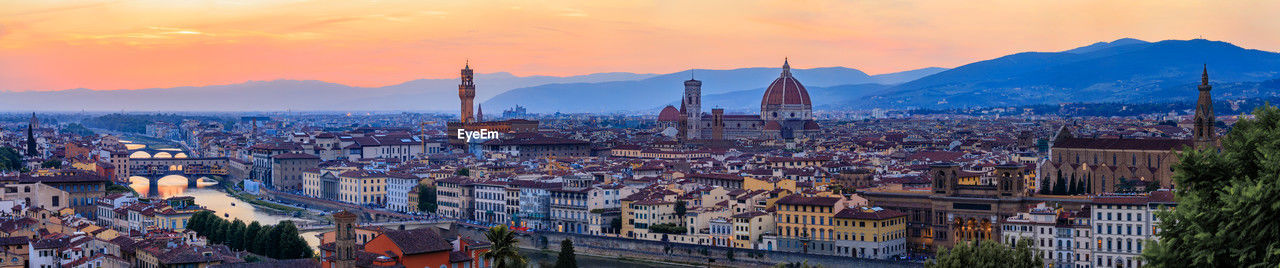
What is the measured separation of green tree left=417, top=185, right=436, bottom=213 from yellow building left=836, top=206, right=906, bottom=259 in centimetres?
1864

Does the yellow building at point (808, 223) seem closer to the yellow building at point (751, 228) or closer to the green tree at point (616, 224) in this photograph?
the yellow building at point (751, 228)

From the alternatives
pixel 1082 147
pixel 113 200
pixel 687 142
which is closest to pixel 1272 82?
pixel 687 142

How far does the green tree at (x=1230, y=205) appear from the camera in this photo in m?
9.05

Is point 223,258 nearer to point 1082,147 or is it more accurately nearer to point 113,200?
point 113,200

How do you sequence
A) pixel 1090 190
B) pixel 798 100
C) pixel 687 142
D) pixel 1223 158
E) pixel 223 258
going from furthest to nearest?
1. pixel 798 100
2. pixel 687 142
3. pixel 1090 190
4. pixel 223 258
5. pixel 1223 158

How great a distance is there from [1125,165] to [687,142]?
139 feet

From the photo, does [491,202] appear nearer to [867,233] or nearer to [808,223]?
[808,223]

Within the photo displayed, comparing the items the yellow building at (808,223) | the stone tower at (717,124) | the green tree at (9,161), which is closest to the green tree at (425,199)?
the green tree at (9,161)

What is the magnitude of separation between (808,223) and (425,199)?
1847cm

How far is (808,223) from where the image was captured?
3288cm

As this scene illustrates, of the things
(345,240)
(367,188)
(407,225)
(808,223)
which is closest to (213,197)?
(367,188)

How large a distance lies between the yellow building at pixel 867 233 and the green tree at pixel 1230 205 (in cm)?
2125

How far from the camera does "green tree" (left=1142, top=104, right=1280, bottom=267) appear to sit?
9047mm

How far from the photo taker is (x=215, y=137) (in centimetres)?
10269
